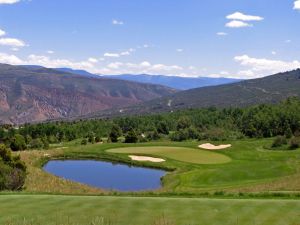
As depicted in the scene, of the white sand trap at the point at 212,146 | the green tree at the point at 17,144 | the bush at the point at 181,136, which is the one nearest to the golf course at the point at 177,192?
the white sand trap at the point at 212,146

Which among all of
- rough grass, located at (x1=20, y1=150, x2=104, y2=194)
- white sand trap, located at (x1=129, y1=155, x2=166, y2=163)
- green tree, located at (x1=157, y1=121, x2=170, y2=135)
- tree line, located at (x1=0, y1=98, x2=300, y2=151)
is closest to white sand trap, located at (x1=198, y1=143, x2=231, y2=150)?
white sand trap, located at (x1=129, y1=155, x2=166, y2=163)

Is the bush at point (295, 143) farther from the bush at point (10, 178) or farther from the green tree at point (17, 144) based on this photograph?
the green tree at point (17, 144)

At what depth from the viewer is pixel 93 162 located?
69.9 metres

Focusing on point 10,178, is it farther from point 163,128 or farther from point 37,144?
point 163,128

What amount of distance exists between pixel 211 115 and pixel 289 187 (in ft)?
319

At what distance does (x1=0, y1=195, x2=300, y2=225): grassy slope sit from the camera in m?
16.3

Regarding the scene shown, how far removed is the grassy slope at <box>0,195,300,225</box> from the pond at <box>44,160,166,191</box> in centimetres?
2901

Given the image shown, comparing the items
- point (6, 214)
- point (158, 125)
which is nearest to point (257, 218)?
point (6, 214)

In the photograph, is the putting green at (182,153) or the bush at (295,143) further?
the bush at (295,143)

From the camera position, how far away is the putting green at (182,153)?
63.4 metres

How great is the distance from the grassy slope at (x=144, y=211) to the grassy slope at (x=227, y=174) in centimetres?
1406

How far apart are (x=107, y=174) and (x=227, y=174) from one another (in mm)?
17407

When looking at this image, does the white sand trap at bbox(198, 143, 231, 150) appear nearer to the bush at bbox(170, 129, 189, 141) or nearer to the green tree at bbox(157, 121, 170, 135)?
the bush at bbox(170, 129, 189, 141)

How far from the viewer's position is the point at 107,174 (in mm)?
59594
